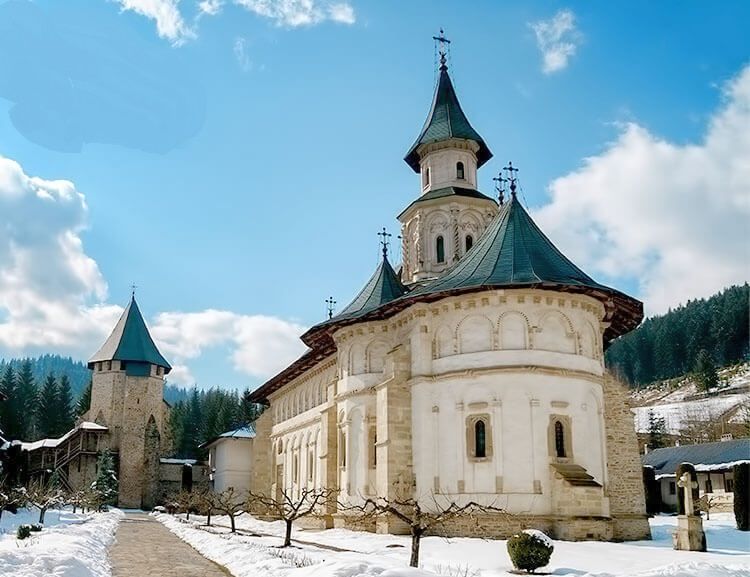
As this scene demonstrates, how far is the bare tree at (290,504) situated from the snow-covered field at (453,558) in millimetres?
778

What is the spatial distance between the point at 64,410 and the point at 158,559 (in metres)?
75.3

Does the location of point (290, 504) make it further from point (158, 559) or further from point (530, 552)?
point (530, 552)

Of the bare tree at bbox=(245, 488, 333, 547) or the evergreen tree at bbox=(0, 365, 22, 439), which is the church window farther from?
the evergreen tree at bbox=(0, 365, 22, 439)

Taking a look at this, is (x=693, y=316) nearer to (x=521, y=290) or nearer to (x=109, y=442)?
(x=109, y=442)

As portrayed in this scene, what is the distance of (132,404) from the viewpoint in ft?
215

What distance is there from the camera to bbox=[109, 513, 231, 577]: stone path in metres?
14.5

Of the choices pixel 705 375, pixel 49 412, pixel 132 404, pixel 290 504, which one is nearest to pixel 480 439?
pixel 290 504

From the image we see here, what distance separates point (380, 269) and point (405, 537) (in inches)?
487

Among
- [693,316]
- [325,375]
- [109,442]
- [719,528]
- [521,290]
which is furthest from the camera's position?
[693,316]

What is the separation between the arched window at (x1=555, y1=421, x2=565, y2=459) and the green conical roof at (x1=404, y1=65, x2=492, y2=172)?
1758 centimetres

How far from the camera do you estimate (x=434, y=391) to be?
85.8 ft

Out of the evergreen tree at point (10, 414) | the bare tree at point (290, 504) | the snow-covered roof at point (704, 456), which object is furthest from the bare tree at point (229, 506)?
the evergreen tree at point (10, 414)

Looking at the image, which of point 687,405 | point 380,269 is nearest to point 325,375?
point 380,269

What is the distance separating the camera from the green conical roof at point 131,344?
66.7m
